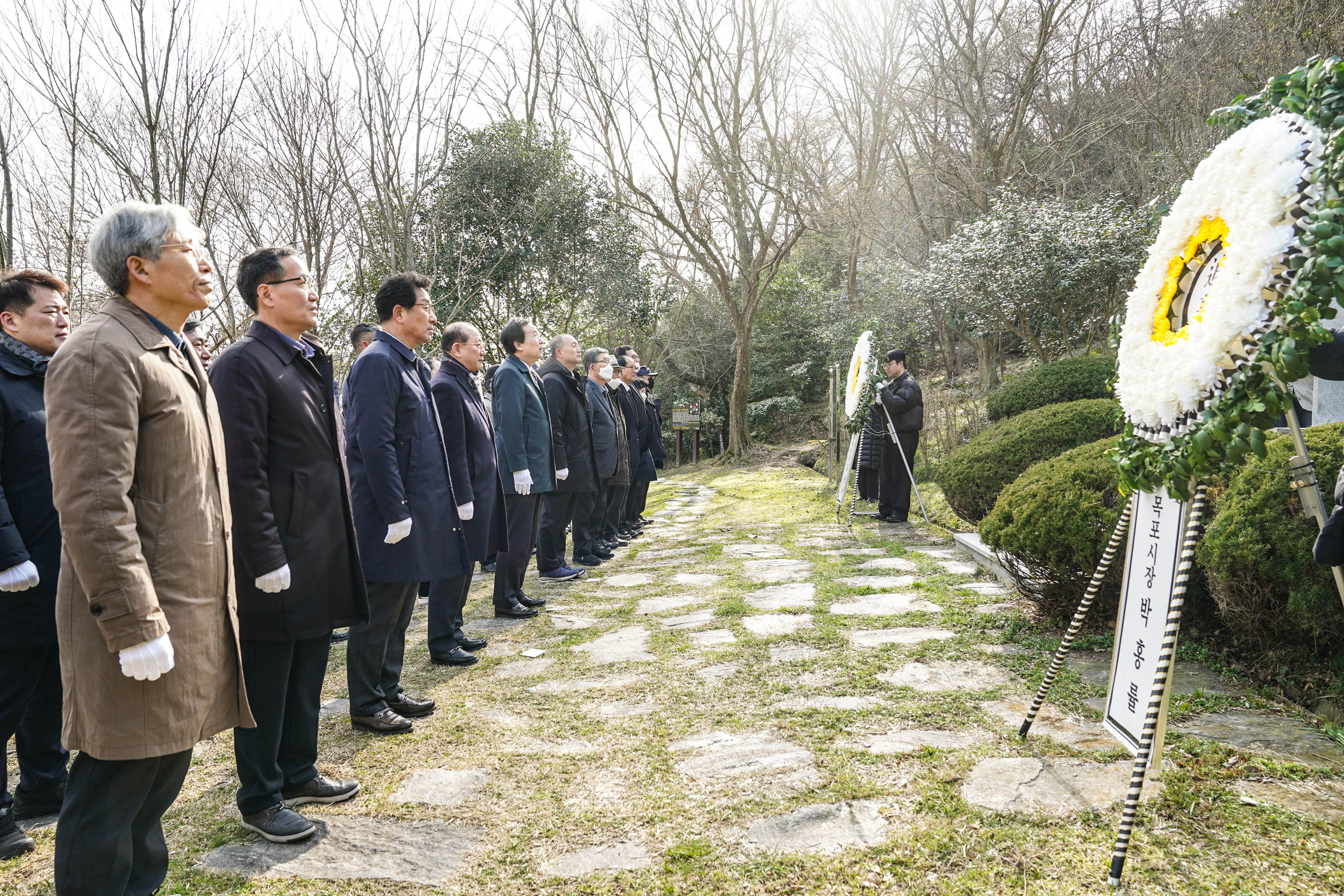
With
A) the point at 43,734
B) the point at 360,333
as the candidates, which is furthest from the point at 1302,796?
the point at 360,333

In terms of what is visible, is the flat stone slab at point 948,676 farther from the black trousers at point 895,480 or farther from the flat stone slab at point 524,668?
the black trousers at point 895,480

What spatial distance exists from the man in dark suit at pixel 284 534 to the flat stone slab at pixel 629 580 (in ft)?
12.1

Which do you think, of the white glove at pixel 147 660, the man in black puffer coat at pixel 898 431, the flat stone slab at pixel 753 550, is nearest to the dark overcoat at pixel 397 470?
the white glove at pixel 147 660

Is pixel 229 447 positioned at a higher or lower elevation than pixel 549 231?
lower

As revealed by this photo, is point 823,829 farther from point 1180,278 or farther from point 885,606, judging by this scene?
point 885,606

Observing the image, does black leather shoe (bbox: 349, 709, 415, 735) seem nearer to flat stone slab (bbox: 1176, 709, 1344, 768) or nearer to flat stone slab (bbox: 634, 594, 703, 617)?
flat stone slab (bbox: 634, 594, 703, 617)

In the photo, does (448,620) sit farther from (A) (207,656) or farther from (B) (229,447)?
(A) (207,656)

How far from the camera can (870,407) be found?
926cm

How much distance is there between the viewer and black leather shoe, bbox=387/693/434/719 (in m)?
3.72

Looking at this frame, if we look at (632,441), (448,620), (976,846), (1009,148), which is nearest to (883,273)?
(1009,148)

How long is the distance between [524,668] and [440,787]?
57.9 inches

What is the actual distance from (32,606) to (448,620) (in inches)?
82.4

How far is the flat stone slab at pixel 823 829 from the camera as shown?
240 centimetres

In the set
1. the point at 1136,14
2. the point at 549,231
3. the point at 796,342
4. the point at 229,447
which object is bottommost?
the point at 229,447
